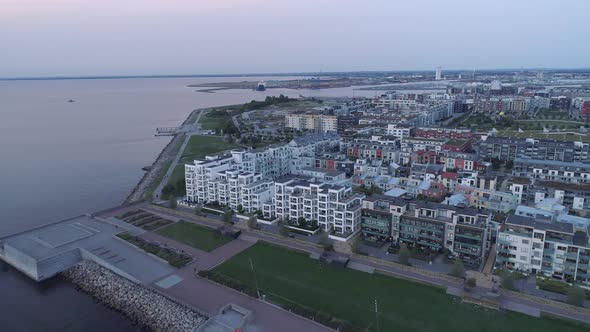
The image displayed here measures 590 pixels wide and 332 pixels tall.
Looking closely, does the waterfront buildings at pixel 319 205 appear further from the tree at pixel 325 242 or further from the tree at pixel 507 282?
the tree at pixel 507 282

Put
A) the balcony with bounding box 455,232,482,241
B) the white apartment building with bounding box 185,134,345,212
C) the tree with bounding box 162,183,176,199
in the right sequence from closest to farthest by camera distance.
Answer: the balcony with bounding box 455,232,482,241 → the white apartment building with bounding box 185,134,345,212 → the tree with bounding box 162,183,176,199

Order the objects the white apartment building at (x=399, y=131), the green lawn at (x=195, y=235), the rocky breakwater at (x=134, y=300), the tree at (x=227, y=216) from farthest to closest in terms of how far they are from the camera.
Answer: the white apartment building at (x=399, y=131) < the tree at (x=227, y=216) < the green lawn at (x=195, y=235) < the rocky breakwater at (x=134, y=300)

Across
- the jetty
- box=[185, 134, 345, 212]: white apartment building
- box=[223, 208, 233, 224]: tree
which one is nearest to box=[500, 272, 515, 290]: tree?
box=[185, 134, 345, 212]: white apartment building

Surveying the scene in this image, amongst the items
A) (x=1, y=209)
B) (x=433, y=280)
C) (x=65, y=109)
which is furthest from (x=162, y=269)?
(x=65, y=109)

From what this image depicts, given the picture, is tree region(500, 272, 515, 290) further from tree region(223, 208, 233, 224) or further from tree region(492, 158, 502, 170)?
tree region(492, 158, 502, 170)

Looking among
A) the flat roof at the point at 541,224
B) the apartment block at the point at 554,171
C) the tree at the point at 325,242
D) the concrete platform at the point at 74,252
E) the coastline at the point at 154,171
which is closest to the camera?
the flat roof at the point at 541,224

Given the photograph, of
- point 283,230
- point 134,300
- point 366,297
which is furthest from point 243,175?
point 366,297

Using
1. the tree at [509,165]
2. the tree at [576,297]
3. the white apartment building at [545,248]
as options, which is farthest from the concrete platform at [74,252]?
the tree at [509,165]

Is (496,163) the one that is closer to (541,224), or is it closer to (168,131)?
(541,224)
